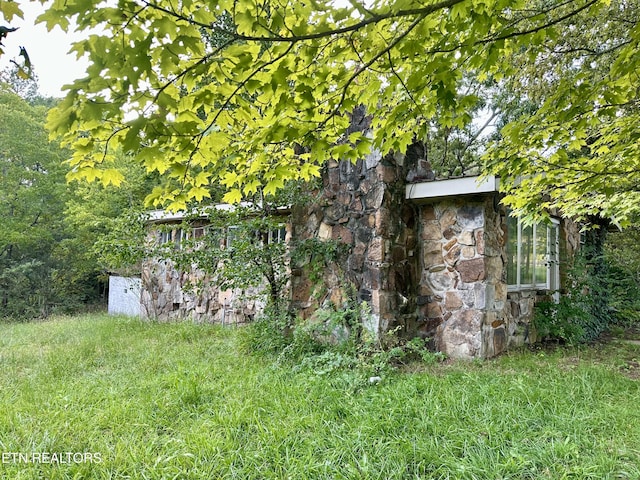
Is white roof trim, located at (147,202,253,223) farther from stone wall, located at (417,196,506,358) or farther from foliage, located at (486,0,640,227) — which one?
foliage, located at (486,0,640,227)

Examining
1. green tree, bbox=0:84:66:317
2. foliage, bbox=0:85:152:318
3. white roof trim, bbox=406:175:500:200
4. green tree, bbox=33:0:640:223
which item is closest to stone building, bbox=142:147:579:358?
white roof trim, bbox=406:175:500:200

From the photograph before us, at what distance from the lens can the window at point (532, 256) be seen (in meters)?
6.04

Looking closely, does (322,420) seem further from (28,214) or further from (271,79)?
(28,214)

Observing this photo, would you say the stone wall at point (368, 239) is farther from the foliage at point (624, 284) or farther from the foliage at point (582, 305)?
the foliage at point (624, 284)

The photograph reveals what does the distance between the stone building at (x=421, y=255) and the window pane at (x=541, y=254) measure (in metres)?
0.42

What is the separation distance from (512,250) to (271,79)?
521 cm

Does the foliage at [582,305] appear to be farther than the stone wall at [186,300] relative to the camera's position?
No

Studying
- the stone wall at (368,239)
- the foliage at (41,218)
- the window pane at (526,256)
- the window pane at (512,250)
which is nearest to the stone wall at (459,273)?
the stone wall at (368,239)

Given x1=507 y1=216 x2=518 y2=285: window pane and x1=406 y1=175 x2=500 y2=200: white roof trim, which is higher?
x1=406 y1=175 x2=500 y2=200: white roof trim

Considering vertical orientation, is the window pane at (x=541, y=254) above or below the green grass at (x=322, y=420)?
above

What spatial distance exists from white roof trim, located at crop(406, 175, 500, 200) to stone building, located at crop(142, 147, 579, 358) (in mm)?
14

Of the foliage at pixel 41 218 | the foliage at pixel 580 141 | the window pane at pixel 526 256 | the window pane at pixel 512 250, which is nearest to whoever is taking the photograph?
the foliage at pixel 580 141

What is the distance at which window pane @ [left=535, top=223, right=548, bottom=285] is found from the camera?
6.64 metres

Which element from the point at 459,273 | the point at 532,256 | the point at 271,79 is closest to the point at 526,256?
the point at 532,256
